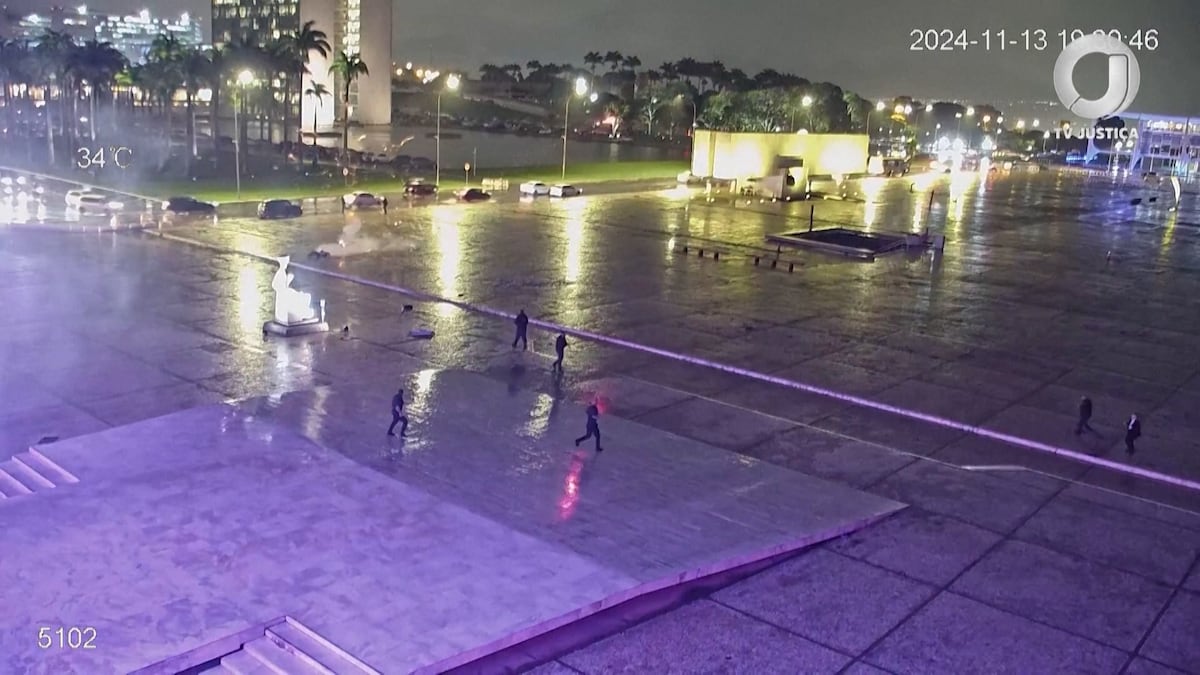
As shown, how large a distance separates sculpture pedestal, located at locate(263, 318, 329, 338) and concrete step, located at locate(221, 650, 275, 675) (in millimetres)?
14065

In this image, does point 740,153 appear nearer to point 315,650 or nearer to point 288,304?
point 288,304

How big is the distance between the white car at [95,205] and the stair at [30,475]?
3326cm

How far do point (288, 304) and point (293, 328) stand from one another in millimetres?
610

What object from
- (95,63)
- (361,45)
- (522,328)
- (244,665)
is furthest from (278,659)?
(361,45)

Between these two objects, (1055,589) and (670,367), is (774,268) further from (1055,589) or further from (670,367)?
(1055,589)

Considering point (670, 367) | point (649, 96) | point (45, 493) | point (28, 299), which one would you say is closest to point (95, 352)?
point (28, 299)

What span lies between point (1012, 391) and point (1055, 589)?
9742mm

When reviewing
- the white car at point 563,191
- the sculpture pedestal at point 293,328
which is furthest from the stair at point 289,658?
the white car at point 563,191

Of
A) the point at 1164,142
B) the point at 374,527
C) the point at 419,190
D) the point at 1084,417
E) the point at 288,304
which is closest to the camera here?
the point at 374,527

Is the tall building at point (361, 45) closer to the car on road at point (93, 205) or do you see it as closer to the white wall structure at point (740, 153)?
the white wall structure at point (740, 153)

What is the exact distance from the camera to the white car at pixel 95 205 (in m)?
44.4

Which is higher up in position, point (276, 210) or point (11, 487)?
point (276, 210)

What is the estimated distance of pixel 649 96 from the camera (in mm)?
167750

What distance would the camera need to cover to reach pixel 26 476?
45.8 ft
